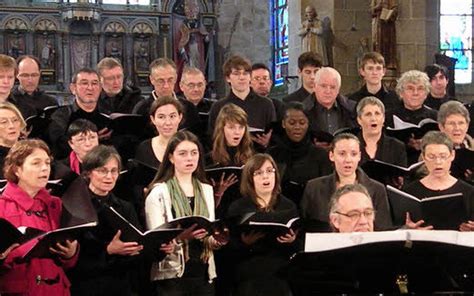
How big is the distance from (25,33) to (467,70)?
25.7ft

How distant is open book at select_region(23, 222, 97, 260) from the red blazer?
0.18 m

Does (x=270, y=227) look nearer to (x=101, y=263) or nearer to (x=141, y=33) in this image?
(x=101, y=263)

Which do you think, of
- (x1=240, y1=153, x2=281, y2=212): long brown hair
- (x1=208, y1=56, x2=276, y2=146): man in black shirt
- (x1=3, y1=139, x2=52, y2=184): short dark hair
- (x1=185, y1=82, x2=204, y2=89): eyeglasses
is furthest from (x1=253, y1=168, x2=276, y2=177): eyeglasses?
(x1=185, y1=82, x2=204, y2=89): eyeglasses

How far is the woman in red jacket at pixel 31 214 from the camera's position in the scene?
4.11 metres

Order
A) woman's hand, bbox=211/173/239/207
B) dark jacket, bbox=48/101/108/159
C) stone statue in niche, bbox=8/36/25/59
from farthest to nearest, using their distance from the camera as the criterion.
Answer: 1. stone statue in niche, bbox=8/36/25/59
2. dark jacket, bbox=48/101/108/159
3. woman's hand, bbox=211/173/239/207

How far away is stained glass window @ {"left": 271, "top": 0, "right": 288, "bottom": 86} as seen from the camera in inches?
637

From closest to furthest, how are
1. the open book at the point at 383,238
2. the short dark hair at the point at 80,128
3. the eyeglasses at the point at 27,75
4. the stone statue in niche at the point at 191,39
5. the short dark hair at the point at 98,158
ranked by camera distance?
the open book at the point at 383,238 < the short dark hair at the point at 98,158 < the short dark hair at the point at 80,128 < the eyeglasses at the point at 27,75 < the stone statue in niche at the point at 191,39

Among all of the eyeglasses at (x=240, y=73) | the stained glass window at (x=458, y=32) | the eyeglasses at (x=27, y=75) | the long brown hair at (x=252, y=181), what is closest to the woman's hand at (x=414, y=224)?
the long brown hair at (x=252, y=181)

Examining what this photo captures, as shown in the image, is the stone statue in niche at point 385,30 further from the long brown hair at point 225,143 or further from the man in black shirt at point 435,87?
the long brown hair at point 225,143

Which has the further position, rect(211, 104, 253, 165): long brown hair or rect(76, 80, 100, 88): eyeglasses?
rect(76, 80, 100, 88): eyeglasses

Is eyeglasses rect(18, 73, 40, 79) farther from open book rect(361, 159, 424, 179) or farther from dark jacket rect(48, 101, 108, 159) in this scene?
open book rect(361, 159, 424, 179)

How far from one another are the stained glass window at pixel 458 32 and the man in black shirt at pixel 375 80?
6869 mm

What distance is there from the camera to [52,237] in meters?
3.82

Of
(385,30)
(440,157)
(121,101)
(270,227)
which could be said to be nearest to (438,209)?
(440,157)
